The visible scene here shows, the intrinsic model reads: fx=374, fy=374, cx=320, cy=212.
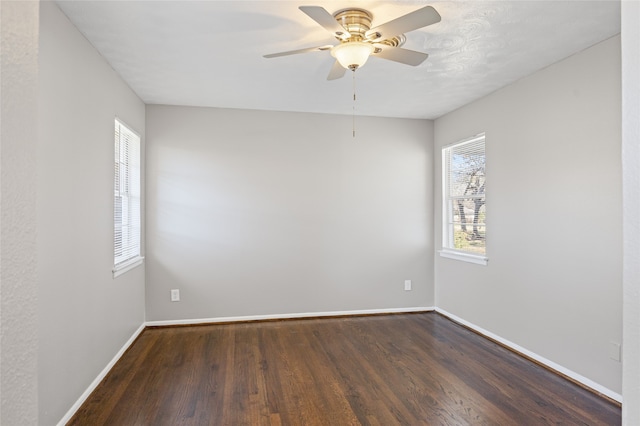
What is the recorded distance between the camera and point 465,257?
421 centimetres

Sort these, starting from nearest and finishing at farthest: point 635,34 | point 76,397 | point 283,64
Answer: point 635,34, point 76,397, point 283,64

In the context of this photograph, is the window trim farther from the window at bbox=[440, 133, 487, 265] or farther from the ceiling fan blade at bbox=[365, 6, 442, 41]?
the window at bbox=[440, 133, 487, 265]

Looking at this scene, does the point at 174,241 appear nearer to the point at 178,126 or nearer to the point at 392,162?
the point at 178,126

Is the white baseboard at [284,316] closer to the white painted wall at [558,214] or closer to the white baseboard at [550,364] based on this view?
the white baseboard at [550,364]

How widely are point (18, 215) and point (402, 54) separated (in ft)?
6.98

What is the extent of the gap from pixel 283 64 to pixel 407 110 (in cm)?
190

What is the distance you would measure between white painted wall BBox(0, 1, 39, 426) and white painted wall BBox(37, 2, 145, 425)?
1.48m

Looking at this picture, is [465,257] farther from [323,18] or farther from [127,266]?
[127,266]

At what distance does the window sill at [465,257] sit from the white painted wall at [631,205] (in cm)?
342

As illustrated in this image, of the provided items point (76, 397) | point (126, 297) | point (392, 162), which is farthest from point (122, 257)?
point (392, 162)

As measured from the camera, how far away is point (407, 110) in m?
4.41

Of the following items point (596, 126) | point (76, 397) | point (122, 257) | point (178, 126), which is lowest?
point (76, 397)

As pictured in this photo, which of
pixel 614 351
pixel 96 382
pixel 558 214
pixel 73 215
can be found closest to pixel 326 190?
pixel 558 214

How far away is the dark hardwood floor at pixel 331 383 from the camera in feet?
7.74
